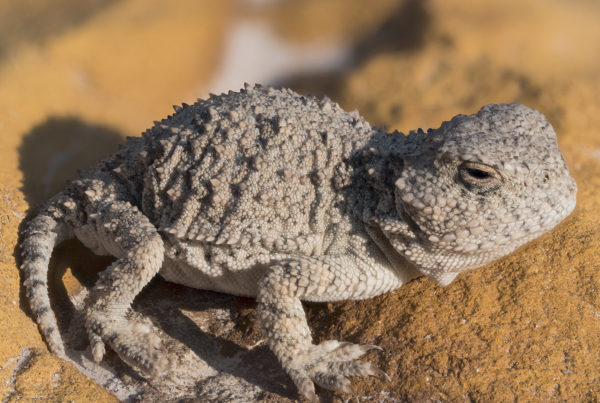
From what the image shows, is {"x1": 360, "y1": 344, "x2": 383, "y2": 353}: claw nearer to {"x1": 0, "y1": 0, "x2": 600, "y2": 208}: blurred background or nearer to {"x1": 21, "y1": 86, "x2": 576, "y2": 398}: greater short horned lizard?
{"x1": 21, "y1": 86, "x2": 576, "y2": 398}: greater short horned lizard

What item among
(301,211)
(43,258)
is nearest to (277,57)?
(301,211)

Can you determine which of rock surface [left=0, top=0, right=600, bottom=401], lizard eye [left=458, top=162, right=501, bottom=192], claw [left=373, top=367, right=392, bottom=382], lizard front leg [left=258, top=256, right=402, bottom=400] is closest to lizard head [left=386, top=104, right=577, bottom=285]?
lizard eye [left=458, top=162, right=501, bottom=192]

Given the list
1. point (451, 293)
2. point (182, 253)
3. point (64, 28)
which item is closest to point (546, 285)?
point (451, 293)

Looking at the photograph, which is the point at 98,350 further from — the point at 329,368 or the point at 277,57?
the point at 277,57

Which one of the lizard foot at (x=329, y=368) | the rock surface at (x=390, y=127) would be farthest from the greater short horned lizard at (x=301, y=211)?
the rock surface at (x=390, y=127)

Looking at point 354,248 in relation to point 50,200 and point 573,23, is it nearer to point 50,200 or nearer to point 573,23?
point 50,200

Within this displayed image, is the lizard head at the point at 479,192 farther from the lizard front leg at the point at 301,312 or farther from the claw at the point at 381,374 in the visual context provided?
the claw at the point at 381,374
